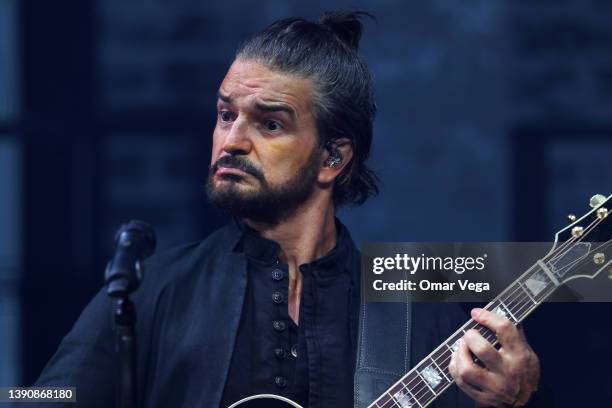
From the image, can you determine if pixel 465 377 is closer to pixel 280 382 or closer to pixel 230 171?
pixel 280 382

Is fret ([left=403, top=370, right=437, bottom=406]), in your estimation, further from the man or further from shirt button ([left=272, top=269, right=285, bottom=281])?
shirt button ([left=272, top=269, right=285, bottom=281])

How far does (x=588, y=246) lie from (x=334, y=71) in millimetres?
795

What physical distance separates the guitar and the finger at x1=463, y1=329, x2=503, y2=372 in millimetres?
57

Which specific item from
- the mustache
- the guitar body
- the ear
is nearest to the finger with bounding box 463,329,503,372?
the guitar body

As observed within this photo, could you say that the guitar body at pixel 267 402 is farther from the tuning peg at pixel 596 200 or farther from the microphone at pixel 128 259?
the tuning peg at pixel 596 200

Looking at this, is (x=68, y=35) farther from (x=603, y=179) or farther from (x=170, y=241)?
(x=603, y=179)

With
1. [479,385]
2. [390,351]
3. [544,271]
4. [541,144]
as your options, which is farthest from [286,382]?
[541,144]

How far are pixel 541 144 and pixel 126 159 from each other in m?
1.17

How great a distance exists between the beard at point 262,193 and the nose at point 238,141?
0.02m

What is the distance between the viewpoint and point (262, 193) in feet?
10.1

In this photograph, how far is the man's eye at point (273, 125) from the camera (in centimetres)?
308

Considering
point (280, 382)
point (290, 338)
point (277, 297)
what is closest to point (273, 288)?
point (277, 297)

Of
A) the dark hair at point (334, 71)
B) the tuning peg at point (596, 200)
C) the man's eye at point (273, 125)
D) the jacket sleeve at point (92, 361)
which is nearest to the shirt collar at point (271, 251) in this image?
the dark hair at point (334, 71)

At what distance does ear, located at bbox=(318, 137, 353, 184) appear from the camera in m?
3.20
